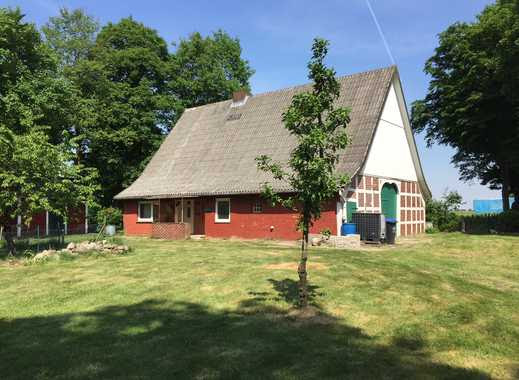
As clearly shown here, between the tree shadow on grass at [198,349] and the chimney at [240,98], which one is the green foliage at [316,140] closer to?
the tree shadow on grass at [198,349]

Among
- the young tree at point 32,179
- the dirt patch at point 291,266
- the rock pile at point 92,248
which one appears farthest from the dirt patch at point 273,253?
the young tree at point 32,179

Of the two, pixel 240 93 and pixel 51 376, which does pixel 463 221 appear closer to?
pixel 240 93

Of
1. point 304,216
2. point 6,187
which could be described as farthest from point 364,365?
point 6,187

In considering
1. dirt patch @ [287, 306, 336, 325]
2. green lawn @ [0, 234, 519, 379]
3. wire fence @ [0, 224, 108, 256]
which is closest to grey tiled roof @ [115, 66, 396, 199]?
wire fence @ [0, 224, 108, 256]

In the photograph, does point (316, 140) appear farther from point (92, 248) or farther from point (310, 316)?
point (92, 248)

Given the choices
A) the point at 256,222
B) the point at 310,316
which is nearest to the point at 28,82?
the point at 256,222

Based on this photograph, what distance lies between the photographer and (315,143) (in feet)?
24.1

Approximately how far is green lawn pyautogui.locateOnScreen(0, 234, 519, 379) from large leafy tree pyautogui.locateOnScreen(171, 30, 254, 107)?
29.2 m

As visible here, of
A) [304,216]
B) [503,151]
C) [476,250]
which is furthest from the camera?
[503,151]

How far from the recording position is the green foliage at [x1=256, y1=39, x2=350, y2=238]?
292 inches

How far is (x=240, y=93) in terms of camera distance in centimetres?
2906

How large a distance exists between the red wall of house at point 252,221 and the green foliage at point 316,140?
11.1 meters

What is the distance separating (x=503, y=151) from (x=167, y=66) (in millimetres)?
27726

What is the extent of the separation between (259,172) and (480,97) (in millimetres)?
14707
